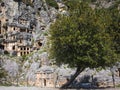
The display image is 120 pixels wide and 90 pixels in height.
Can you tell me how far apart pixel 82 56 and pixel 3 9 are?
67.3 meters

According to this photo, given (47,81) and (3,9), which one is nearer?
(47,81)

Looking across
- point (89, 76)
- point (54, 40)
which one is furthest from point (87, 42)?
point (89, 76)

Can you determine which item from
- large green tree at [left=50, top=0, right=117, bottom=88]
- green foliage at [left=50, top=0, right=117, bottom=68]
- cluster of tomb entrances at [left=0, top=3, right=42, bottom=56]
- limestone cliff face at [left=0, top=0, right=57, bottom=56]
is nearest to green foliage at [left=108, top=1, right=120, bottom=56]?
large green tree at [left=50, top=0, right=117, bottom=88]

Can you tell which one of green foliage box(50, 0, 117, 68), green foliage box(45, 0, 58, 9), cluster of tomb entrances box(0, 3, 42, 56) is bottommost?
cluster of tomb entrances box(0, 3, 42, 56)

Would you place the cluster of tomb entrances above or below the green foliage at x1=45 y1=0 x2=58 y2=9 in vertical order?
below

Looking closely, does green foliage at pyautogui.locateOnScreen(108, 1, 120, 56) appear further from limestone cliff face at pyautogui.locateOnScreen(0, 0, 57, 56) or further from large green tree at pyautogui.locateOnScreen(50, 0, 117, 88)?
limestone cliff face at pyautogui.locateOnScreen(0, 0, 57, 56)

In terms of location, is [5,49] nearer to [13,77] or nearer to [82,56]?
[13,77]

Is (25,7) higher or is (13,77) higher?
(25,7)

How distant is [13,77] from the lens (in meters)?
73.6

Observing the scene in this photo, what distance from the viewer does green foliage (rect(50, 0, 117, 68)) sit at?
154 feet

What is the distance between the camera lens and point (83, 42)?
46.5m

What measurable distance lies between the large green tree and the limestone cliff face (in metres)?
43.3

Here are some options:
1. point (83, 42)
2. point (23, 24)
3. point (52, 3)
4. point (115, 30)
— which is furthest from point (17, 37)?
point (83, 42)

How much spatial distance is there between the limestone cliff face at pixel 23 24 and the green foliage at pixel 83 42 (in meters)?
43.3
